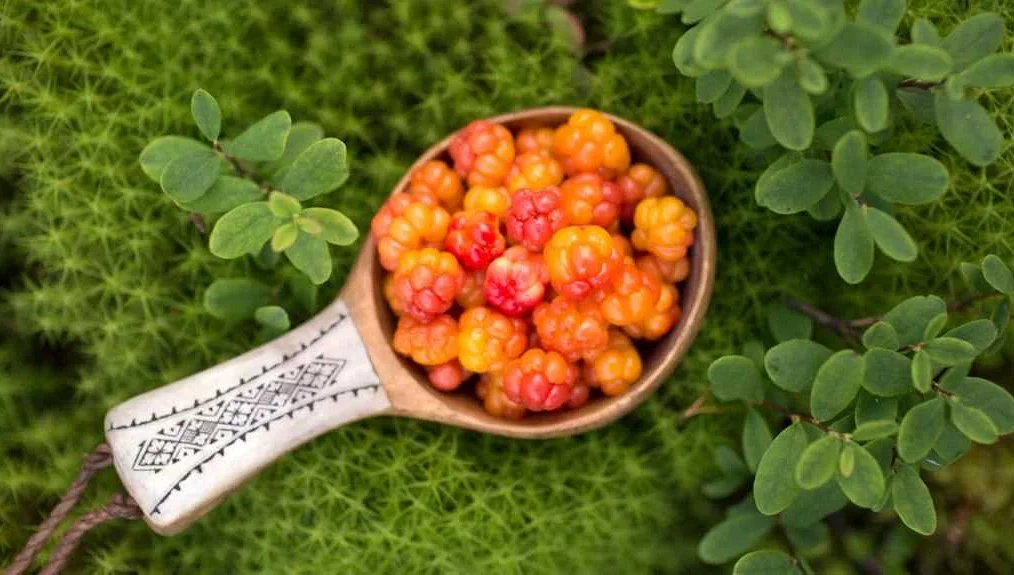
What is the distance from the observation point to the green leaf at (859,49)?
106cm

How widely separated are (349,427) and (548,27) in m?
0.80

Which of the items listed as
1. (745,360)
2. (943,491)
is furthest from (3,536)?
(943,491)

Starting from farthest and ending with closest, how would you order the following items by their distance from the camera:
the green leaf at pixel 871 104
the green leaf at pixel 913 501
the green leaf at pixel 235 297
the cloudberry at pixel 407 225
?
the green leaf at pixel 235 297 < the cloudberry at pixel 407 225 < the green leaf at pixel 913 501 < the green leaf at pixel 871 104

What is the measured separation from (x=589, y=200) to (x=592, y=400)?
1.10 feet

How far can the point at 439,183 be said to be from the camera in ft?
4.93

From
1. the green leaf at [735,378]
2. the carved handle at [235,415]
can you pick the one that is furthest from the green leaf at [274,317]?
the green leaf at [735,378]

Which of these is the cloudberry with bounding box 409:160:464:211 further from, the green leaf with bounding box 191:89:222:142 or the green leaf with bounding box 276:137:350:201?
the green leaf with bounding box 191:89:222:142

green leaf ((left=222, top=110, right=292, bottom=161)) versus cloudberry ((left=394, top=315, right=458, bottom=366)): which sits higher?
green leaf ((left=222, top=110, right=292, bottom=161))

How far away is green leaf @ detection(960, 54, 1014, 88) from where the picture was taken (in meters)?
1.12

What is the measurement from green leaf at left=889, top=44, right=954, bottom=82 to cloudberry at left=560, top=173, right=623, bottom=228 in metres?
0.48

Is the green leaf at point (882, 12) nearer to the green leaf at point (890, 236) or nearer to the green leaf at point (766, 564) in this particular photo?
the green leaf at point (890, 236)

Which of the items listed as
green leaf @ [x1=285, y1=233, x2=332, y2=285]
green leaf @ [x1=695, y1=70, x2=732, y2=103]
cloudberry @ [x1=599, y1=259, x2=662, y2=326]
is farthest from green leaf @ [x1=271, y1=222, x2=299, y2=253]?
green leaf @ [x1=695, y1=70, x2=732, y2=103]

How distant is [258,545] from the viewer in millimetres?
1647

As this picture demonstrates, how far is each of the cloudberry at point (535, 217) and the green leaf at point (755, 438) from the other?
0.43 meters
